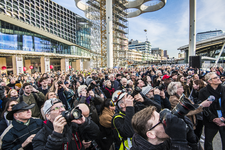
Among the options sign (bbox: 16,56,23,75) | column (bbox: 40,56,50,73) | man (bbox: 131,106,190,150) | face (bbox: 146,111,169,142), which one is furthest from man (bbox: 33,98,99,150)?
column (bbox: 40,56,50,73)

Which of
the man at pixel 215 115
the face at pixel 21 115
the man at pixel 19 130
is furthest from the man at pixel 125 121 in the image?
the man at pixel 215 115

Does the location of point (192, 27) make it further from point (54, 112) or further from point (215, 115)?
point (54, 112)

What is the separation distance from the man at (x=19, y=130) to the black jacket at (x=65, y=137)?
0.41 metres

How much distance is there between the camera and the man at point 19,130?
186 cm

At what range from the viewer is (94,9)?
33.6 metres

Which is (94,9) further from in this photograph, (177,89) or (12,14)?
(177,89)

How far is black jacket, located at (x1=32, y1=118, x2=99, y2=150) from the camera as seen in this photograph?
1390 mm

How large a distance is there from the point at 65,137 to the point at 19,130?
0.96m

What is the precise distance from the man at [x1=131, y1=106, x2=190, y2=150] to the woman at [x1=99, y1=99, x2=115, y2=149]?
3.77 ft

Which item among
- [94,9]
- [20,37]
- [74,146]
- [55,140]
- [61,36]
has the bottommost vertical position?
[74,146]

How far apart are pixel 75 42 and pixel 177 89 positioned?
122ft

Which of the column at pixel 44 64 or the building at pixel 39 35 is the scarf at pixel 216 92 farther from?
the column at pixel 44 64

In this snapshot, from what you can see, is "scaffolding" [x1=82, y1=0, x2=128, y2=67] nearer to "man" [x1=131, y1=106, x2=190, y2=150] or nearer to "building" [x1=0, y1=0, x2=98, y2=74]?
"building" [x1=0, y1=0, x2=98, y2=74]

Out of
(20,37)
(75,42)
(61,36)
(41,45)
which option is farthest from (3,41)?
(75,42)
